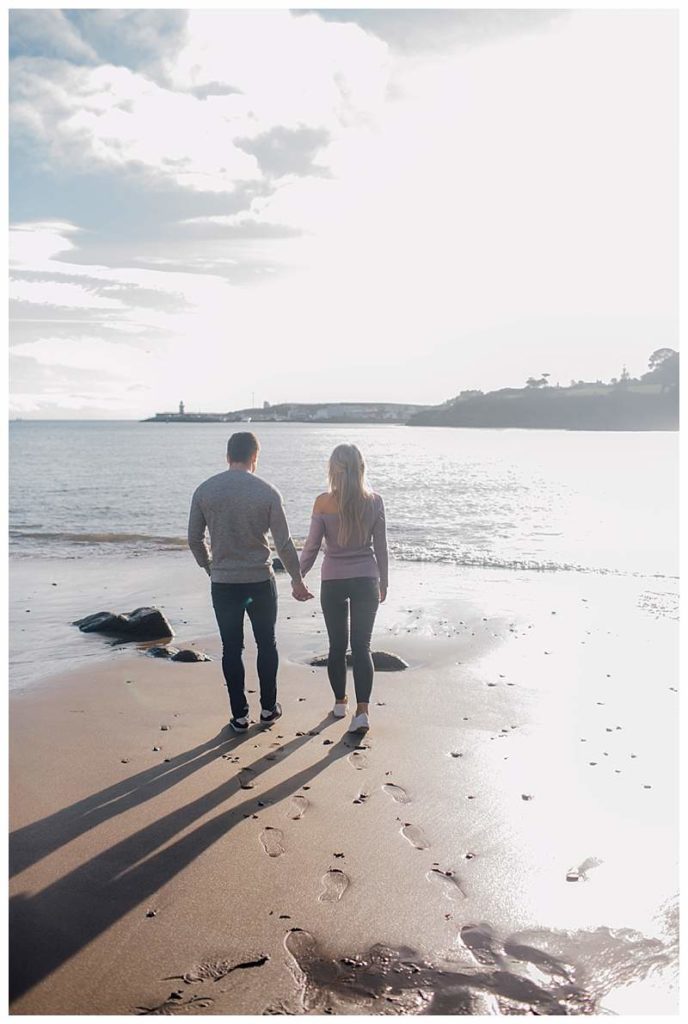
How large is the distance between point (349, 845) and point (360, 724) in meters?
1.63

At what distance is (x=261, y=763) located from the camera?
5.33 m

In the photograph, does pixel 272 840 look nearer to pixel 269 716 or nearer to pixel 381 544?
pixel 269 716

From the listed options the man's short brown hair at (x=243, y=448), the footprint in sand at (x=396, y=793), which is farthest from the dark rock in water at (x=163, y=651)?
the footprint in sand at (x=396, y=793)

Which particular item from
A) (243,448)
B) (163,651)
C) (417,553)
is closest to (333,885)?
(243,448)

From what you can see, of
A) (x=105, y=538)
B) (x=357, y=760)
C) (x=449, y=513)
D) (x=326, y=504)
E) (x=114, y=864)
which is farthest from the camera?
(x=449, y=513)

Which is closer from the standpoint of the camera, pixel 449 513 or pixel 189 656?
pixel 189 656

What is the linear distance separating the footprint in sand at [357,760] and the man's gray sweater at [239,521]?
1425 mm

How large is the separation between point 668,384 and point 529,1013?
16388 cm

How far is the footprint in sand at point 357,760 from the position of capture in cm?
528

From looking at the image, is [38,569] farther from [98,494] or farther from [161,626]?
[98,494]

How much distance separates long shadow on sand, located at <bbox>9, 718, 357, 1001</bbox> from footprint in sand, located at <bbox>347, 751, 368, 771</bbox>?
4.1 inches

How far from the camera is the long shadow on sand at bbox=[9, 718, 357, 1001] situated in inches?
134

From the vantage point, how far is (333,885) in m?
3.85

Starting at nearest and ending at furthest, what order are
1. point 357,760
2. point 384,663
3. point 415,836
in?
point 415,836 → point 357,760 → point 384,663
